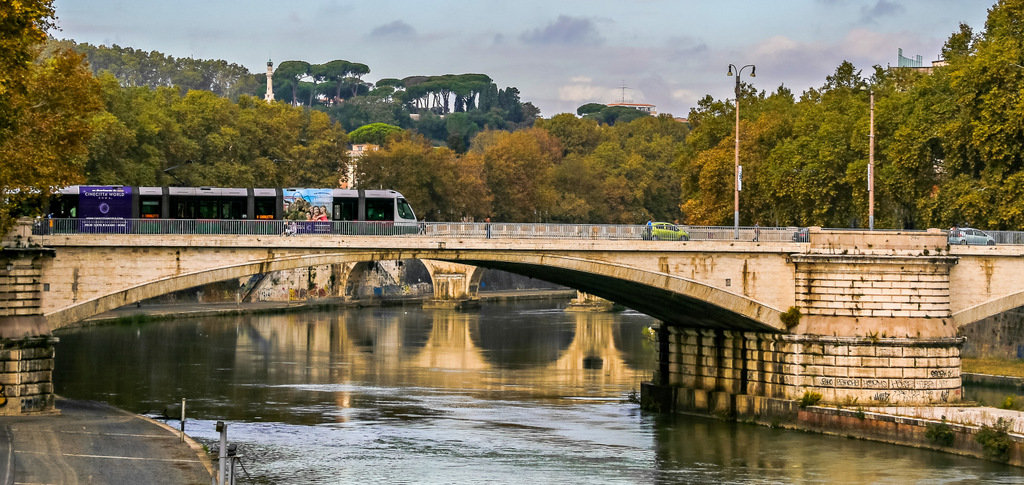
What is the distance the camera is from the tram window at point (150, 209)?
4816 cm

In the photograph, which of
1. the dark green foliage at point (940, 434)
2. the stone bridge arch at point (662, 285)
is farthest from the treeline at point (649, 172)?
the dark green foliage at point (940, 434)

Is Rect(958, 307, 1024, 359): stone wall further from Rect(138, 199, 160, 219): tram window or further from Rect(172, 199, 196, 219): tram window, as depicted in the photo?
Rect(138, 199, 160, 219): tram window

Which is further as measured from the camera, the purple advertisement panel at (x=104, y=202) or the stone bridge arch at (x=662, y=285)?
the purple advertisement panel at (x=104, y=202)

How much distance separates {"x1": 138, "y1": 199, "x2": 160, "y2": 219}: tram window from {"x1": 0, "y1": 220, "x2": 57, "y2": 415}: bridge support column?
5.44 metres

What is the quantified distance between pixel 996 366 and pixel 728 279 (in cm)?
1923

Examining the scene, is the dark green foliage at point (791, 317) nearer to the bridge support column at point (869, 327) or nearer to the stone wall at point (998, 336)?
the bridge support column at point (869, 327)

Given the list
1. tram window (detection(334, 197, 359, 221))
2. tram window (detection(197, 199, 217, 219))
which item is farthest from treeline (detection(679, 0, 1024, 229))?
tram window (detection(197, 199, 217, 219))

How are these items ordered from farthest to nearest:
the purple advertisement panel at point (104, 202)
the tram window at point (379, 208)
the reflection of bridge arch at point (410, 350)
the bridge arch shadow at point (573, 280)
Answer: the reflection of bridge arch at point (410, 350) < the tram window at point (379, 208) < the purple advertisement panel at point (104, 202) < the bridge arch shadow at point (573, 280)

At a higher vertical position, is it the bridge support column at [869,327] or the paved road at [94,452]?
the bridge support column at [869,327]

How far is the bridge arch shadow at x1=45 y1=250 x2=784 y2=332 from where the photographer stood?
43.8m

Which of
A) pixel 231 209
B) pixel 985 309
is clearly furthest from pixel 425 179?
pixel 985 309

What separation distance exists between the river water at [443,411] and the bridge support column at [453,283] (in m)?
30.4

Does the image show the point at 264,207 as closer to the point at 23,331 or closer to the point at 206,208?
the point at 206,208

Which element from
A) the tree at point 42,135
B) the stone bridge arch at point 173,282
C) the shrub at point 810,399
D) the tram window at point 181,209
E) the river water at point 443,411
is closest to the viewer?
the river water at point 443,411
